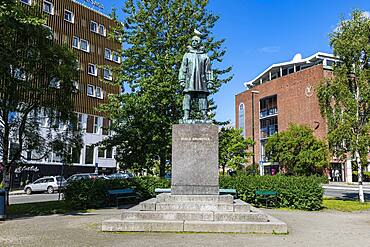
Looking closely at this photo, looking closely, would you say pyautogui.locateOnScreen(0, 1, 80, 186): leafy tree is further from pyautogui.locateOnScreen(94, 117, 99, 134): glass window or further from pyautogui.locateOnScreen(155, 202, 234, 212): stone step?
pyautogui.locateOnScreen(94, 117, 99, 134): glass window

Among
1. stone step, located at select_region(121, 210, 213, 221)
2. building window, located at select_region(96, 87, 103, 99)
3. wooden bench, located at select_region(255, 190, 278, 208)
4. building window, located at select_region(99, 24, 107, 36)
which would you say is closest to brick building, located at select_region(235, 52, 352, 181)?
building window, located at select_region(96, 87, 103, 99)

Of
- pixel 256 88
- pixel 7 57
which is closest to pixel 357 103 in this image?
pixel 7 57

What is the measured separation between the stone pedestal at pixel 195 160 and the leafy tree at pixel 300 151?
3554cm

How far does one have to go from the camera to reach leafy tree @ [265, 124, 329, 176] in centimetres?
4561

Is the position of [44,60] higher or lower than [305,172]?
higher

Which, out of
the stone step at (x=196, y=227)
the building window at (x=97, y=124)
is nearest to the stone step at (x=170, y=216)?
the stone step at (x=196, y=227)

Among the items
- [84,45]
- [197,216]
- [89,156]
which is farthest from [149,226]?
[84,45]

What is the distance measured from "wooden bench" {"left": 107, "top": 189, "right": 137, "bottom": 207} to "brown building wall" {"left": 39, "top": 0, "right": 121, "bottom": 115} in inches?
982

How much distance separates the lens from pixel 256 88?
235 feet

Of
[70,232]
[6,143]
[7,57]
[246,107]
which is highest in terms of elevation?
[246,107]

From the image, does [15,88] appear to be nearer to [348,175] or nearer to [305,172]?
[305,172]

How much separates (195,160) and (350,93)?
12907 millimetres

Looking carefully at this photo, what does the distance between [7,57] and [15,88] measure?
1345mm

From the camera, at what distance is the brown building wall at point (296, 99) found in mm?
55469
